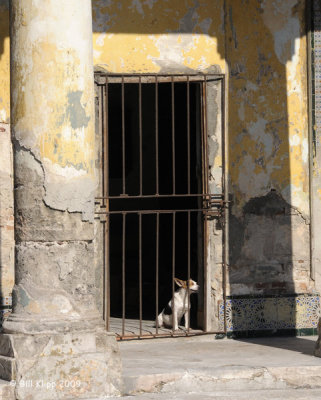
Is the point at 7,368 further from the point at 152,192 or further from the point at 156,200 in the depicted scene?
the point at 152,192

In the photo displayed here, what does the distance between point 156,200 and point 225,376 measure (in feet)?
21.4

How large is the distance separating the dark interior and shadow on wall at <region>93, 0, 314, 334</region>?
409mm

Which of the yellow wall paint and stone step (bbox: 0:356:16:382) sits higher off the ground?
the yellow wall paint

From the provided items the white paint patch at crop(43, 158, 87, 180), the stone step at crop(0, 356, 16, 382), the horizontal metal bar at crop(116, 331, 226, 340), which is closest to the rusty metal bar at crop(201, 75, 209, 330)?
the horizontal metal bar at crop(116, 331, 226, 340)

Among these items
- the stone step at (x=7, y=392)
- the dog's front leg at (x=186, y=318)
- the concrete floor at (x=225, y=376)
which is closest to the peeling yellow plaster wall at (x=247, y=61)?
the dog's front leg at (x=186, y=318)

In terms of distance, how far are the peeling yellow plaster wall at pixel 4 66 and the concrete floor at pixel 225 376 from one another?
247 cm

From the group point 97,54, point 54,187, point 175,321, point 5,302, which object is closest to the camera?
point 54,187

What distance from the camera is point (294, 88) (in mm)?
8078

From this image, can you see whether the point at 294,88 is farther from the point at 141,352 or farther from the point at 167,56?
the point at 141,352

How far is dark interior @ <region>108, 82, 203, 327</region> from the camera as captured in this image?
939 cm

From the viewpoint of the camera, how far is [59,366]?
551cm

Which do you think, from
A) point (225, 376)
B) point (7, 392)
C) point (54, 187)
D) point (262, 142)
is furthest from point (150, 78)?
point (7, 392)

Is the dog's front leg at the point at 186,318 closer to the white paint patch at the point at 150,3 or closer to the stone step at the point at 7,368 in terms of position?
the stone step at the point at 7,368

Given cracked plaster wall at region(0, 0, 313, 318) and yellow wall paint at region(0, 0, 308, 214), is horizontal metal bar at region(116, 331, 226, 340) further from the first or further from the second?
yellow wall paint at region(0, 0, 308, 214)
